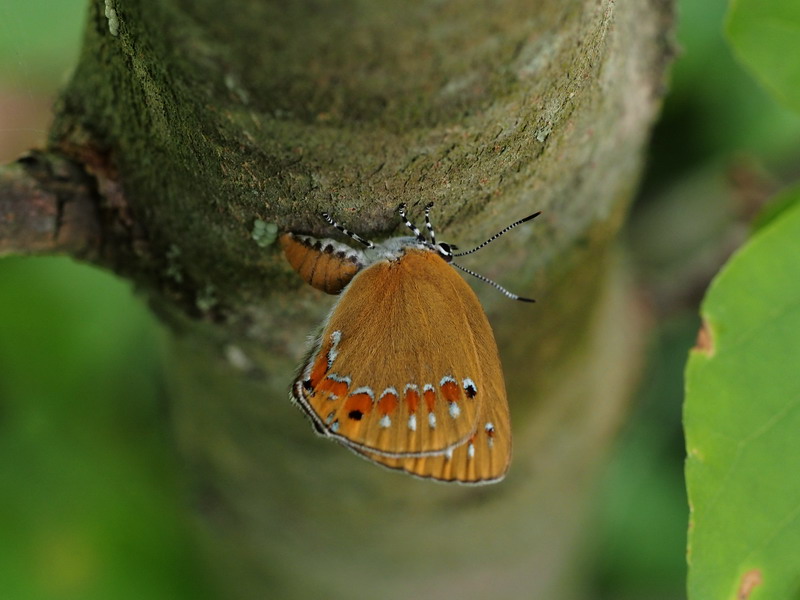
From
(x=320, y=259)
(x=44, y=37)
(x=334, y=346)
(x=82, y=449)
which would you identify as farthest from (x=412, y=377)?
(x=44, y=37)

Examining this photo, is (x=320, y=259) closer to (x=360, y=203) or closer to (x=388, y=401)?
(x=360, y=203)

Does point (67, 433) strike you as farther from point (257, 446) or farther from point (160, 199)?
point (160, 199)

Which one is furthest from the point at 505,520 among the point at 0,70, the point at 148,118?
the point at 0,70

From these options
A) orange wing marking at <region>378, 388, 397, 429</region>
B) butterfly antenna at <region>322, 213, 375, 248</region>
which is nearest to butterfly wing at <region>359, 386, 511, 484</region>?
A: orange wing marking at <region>378, 388, 397, 429</region>

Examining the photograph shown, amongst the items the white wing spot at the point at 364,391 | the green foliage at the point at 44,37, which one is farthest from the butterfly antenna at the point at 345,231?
the green foliage at the point at 44,37

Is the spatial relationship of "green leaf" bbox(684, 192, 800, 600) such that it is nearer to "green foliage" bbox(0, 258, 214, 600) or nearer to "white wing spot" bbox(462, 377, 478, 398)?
"white wing spot" bbox(462, 377, 478, 398)
